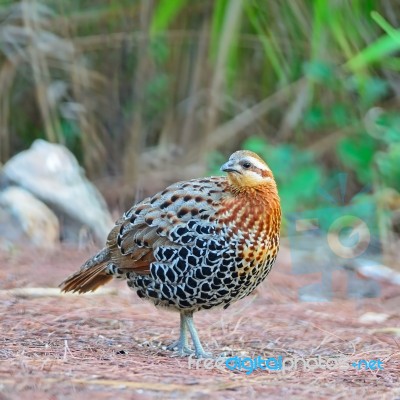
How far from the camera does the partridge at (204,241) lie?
404cm

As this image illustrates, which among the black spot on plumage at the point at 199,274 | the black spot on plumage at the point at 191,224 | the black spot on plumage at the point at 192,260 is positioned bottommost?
the black spot on plumage at the point at 199,274


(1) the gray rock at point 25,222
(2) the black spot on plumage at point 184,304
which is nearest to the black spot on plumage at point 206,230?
(2) the black spot on plumage at point 184,304

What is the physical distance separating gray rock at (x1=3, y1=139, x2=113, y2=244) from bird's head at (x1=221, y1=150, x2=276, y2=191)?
9.13 ft

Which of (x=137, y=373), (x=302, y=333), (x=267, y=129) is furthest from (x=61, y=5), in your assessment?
(x=137, y=373)

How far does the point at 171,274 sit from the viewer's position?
415cm

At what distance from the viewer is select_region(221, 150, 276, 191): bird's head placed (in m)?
4.15

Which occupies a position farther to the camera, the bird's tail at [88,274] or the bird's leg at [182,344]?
the bird's tail at [88,274]

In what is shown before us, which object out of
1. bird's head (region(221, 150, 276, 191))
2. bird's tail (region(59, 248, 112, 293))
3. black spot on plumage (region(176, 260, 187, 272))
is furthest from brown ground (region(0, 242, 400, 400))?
bird's head (region(221, 150, 276, 191))

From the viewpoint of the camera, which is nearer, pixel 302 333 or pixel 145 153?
pixel 302 333

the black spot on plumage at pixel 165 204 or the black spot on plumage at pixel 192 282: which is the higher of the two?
the black spot on plumage at pixel 165 204

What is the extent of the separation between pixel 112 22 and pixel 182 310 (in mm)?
4684

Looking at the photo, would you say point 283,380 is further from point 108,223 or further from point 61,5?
point 61,5

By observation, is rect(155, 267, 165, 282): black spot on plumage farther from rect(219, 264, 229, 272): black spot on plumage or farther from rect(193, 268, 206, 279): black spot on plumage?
rect(219, 264, 229, 272): black spot on plumage

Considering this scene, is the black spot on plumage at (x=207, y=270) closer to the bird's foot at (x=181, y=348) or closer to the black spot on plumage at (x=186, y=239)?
the black spot on plumage at (x=186, y=239)
